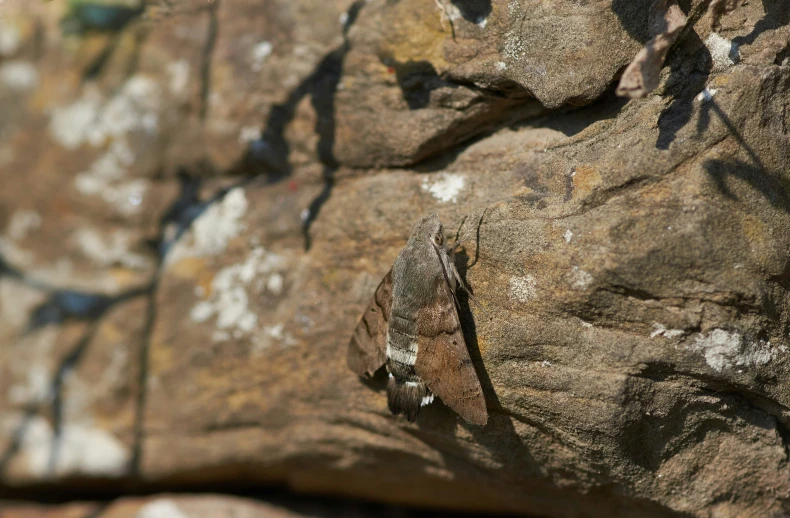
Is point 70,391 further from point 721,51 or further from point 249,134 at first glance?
point 721,51

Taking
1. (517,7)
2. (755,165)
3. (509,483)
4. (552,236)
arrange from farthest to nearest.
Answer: (509,483)
(517,7)
(552,236)
(755,165)

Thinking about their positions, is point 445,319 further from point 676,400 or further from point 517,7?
point 517,7

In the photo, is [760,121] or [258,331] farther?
[258,331]

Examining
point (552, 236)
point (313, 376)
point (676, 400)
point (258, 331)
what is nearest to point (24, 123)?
point (258, 331)

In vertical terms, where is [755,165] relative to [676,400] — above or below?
above

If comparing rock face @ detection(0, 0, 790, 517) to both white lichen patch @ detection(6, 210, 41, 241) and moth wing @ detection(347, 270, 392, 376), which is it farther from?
moth wing @ detection(347, 270, 392, 376)

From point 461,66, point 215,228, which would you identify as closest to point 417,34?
point 461,66

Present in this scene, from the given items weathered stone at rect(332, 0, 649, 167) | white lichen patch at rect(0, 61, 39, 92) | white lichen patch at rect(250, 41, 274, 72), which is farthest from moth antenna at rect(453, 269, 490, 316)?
white lichen patch at rect(0, 61, 39, 92)
